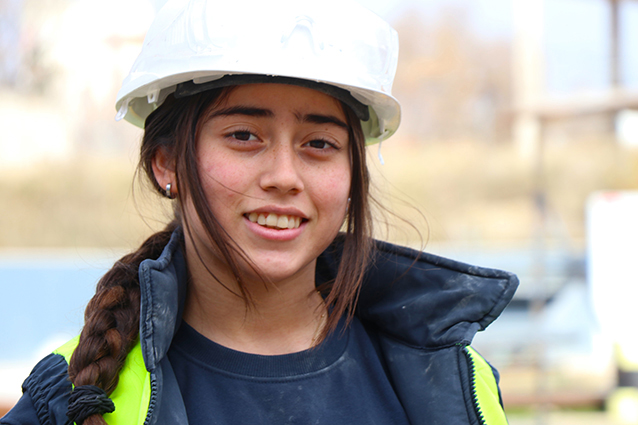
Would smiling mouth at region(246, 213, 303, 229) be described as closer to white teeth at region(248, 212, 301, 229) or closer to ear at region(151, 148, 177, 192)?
white teeth at region(248, 212, 301, 229)

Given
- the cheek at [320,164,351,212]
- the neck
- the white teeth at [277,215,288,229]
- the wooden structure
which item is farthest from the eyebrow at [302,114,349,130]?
the wooden structure

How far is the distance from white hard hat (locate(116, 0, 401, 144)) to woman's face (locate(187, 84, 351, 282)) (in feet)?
0.18

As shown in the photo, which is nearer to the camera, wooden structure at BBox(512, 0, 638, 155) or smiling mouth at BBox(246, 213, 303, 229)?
smiling mouth at BBox(246, 213, 303, 229)

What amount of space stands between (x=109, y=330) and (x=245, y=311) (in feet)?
0.96

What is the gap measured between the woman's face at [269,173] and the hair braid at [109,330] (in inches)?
8.4

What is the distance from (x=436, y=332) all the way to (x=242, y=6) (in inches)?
32.8

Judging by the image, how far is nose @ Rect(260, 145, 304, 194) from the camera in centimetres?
117

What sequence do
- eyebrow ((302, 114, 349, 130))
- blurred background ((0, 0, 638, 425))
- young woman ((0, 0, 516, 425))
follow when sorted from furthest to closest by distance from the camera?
blurred background ((0, 0, 638, 425)), eyebrow ((302, 114, 349, 130)), young woman ((0, 0, 516, 425))

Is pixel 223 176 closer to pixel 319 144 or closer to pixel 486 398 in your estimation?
pixel 319 144

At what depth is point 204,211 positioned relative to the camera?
1.18 metres

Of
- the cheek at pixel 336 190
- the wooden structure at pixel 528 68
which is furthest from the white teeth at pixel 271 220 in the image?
the wooden structure at pixel 528 68

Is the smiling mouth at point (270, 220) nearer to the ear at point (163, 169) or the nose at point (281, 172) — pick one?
the nose at point (281, 172)

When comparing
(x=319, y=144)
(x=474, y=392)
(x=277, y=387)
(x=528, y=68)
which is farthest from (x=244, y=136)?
(x=528, y=68)

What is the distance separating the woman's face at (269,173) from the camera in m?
1.18
